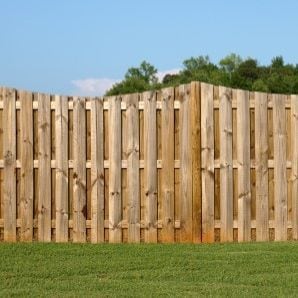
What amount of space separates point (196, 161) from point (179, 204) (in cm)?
61

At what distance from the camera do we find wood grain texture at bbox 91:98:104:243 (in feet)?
35.8

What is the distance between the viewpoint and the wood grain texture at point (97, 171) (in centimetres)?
1091

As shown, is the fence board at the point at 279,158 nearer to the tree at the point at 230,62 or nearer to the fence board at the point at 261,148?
the fence board at the point at 261,148

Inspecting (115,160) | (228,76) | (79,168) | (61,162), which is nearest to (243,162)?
(115,160)

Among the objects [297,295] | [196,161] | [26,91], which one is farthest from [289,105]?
[297,295]

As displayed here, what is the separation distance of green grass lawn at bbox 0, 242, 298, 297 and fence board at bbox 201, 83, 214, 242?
14.3 inches

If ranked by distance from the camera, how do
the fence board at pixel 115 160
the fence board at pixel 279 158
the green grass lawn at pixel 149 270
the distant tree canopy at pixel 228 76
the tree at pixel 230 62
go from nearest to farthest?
the green grass lawn at pixel 149 270 → the fence board at pixel 115 160 → the fence board at pixel 279 158 → the distant tree canopy at pixel 228 76 → the tree at pixel 230 62

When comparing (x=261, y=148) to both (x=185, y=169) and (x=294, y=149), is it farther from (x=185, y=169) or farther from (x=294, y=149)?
(x=185, y=169)

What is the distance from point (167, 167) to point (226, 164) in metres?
0.79

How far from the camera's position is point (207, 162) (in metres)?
11.0

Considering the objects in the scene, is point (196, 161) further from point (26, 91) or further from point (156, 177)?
point (26, 91)

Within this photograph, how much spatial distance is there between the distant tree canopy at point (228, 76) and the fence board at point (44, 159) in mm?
19254

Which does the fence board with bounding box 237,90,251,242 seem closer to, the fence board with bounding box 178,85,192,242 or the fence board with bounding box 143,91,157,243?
the fence board with bounding box 178,85,192,242

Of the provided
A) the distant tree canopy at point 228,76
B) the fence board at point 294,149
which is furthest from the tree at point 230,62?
the fence board at point 294,149
